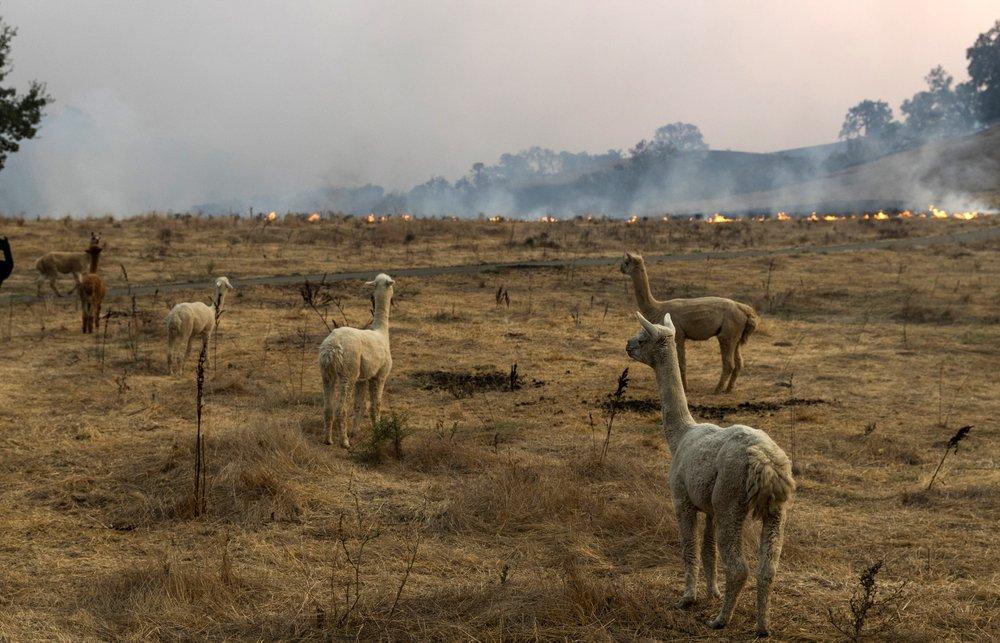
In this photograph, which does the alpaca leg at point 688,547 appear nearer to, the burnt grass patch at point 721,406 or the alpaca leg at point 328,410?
the alpaca leg at point 328,410

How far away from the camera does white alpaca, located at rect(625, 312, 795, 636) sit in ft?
16.6

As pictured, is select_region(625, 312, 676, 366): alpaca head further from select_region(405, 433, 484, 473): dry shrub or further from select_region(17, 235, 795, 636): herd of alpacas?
select_region(405, 433, 484, 473): dry shrub

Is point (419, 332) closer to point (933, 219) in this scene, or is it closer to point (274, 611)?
point (274, 611)

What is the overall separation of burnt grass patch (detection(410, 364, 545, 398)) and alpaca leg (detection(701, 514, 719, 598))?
22.7 feet

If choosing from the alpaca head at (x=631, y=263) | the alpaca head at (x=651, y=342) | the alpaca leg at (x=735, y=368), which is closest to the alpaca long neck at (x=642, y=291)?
the alpaca head at (x=631, y=263)

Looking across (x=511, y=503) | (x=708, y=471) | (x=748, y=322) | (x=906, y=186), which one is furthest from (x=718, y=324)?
(x=906, y=186)

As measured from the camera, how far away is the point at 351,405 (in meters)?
12.0

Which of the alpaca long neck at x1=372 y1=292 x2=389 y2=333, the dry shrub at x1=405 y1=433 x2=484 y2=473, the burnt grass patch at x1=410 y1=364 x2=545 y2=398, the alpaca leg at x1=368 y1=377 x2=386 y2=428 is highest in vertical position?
the alpaca long neck at x1=372 y1=292 x2=389 y2=333

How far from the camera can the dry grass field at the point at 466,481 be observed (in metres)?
5.70

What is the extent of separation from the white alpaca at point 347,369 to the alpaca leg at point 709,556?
4752mm

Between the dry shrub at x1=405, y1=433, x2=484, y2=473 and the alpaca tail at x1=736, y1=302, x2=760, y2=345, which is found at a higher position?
the alpaca tail at x1=736, y1=302, x2=760, y2=345

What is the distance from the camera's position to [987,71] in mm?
109500

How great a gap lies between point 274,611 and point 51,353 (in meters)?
11.0

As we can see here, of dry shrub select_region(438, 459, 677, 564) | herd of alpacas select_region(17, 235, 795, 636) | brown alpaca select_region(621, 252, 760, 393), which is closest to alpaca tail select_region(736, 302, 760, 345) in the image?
brown alpaca select_region(621, 252, 760, 393)
